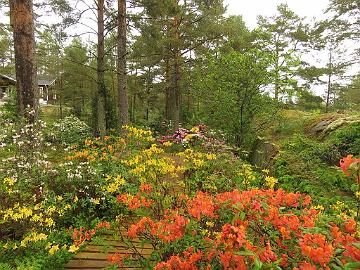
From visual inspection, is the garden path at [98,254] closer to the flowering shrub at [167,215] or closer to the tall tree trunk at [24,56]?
the flowering shrub at [167,215]

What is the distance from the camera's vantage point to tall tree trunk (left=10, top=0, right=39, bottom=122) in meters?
5.54

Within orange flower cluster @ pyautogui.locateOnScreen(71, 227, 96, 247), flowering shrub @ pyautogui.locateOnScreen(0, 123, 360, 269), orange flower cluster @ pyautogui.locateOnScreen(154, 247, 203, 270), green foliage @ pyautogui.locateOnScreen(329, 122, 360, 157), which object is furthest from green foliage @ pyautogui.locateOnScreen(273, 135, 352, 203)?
orange flower cluster @ pyautogui.locateOnScreen(71, 227, 96, 247)

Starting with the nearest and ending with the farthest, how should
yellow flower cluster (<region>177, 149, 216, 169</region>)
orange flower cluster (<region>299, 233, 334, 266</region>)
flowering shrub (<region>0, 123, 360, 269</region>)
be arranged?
orange flower cluster (<region>299, 233, 334, 266</region>) → flowering shrub (<region>0, 123, 360, 269</region>) → yellow flower cluster (<region>177, 149, 216, 169</region>)

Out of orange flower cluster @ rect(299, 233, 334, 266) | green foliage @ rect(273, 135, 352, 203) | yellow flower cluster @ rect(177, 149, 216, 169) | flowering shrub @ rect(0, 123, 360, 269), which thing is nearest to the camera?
orange flower cluster @ rect(299, 233, 334, 266)

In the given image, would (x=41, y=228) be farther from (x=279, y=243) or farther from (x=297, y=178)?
(x=297, y=178)

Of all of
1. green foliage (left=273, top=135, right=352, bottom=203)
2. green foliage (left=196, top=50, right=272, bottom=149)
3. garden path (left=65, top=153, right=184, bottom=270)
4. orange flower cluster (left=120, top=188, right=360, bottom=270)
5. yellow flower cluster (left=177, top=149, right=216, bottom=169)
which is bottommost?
garden path (left=65, top=153, right=184, bottom=270)

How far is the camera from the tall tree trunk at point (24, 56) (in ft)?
18.2

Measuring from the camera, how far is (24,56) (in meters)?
5.62

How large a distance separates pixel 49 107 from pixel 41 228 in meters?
32.3

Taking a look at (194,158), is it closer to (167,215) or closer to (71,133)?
(167,215)

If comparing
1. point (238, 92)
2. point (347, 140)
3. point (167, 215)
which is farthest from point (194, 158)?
point (238, 92)

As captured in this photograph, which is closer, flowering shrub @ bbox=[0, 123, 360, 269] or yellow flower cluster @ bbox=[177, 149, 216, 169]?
flowering shrub @ bbox=[0, 123, 360, 269]

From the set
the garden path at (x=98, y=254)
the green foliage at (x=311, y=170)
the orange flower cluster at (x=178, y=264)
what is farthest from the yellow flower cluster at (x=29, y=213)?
the green foliage at (x=311, y=170)

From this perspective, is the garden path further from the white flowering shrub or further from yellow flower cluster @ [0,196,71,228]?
the white flowering shrub
